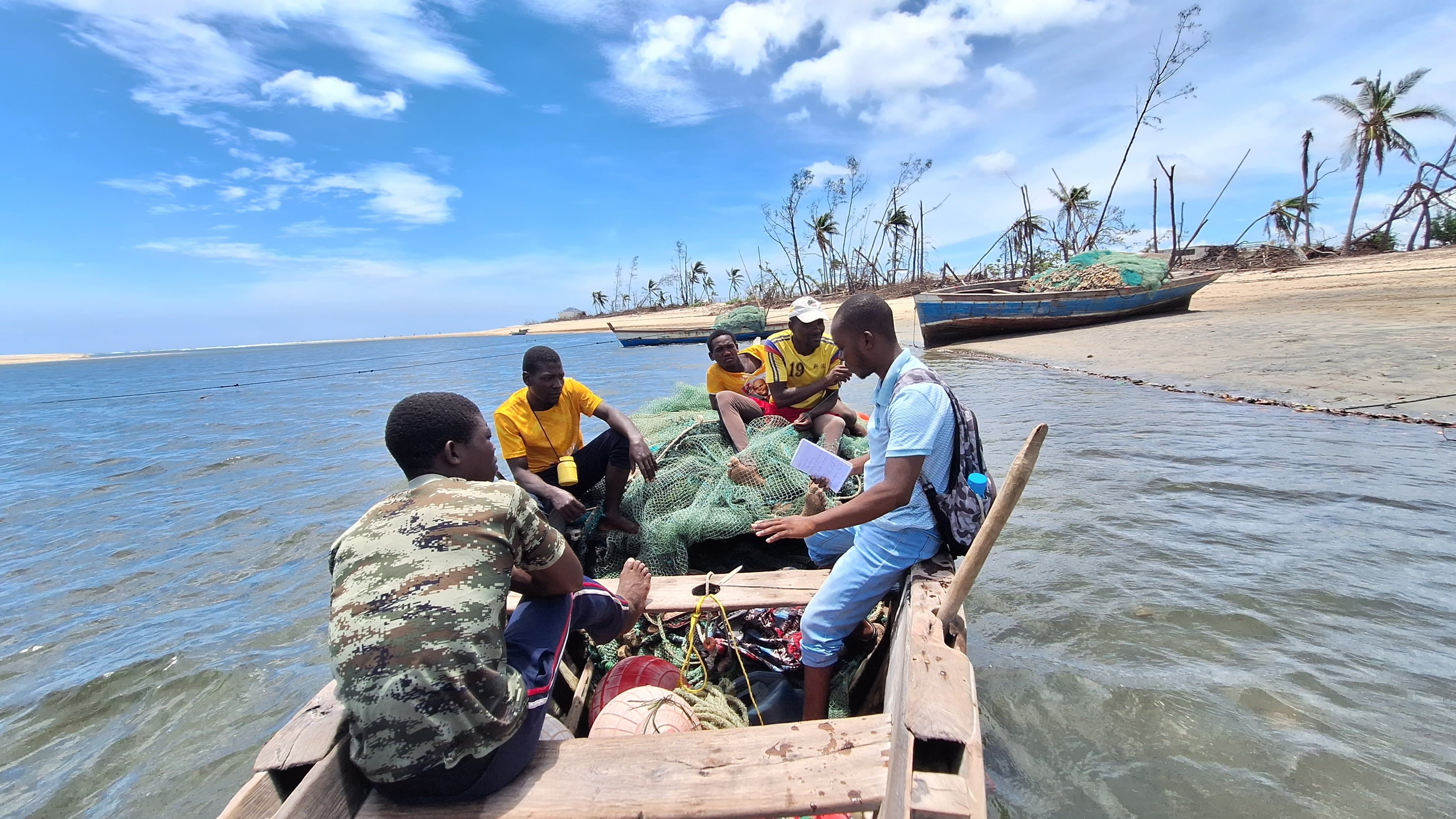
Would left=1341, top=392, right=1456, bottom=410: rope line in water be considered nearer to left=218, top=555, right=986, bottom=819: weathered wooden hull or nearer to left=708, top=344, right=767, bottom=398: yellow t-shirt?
left=708, top=344, right=767, bottom=398: yellow t-shirt

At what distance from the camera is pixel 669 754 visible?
72.2 inches

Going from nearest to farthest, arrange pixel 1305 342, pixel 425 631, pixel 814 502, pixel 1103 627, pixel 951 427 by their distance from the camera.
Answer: pixel 425 631
pixel 951 427
pixel 814 502
pixel 1103 627
pixel 1305 342

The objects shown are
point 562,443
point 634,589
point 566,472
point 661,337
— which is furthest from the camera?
point 661,337

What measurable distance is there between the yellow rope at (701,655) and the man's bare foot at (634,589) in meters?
0.27

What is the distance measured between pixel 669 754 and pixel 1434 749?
3125 millimetres

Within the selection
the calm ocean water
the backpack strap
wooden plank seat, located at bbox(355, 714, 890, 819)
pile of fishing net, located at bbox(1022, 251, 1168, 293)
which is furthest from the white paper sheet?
pile of fishing net, located at bbox(1022, 251, 1168, 293)

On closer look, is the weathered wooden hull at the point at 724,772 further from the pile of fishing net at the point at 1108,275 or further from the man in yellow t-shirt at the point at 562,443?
the pile of fishing net at the point at 1108,275

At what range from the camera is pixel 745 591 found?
10.5 ft

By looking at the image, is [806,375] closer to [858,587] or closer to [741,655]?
[741,655]

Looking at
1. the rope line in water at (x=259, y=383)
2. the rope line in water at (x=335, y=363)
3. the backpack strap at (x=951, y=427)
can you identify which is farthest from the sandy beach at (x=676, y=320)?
the rope line in water at (x=335, y=363)

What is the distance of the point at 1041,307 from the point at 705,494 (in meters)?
17.0

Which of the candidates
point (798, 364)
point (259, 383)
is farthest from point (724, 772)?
point (259, 383)

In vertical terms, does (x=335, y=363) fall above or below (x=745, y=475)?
above

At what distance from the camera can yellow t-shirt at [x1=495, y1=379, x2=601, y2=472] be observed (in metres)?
4.34
